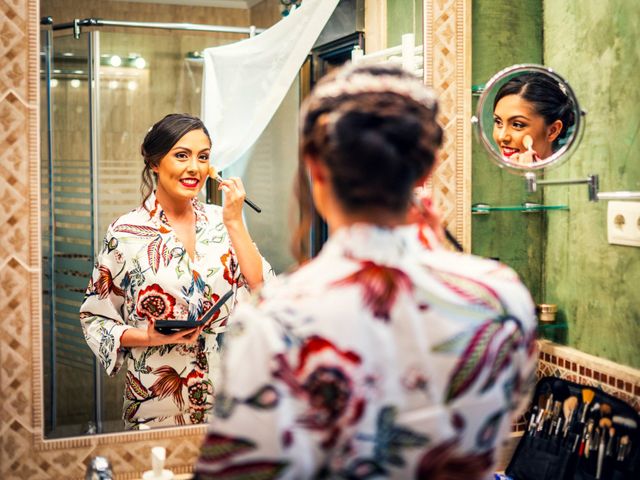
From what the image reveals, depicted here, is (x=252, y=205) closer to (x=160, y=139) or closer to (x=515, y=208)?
(x=160, y=139)

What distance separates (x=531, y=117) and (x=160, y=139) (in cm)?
84

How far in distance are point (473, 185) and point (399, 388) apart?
112cm

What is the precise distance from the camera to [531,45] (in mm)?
1840

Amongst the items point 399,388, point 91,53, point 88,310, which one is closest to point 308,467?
point 399,388

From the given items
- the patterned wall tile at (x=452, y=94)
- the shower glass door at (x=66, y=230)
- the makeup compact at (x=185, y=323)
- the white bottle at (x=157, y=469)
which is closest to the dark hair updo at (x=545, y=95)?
the patterned wall tile at (x=452, y=94)

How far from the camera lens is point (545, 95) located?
1.75 meters

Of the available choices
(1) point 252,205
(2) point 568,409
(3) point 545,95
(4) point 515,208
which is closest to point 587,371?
(2) point 568,409

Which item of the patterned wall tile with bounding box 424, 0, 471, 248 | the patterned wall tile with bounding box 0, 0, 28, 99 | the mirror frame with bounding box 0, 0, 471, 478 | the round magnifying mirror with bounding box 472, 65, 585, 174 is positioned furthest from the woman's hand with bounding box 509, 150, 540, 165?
the patterned wall tile with bounding box 0, 0, 28, 99

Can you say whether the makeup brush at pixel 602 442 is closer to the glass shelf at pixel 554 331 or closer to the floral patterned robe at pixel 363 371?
the glass shelf at pixel 554 331

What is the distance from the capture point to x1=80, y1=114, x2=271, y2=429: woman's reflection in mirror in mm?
1525

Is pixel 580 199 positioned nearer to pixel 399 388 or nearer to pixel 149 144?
pixel 149 144

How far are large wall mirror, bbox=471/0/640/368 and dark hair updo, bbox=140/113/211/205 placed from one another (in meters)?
0.67

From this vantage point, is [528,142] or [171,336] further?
[528,142]

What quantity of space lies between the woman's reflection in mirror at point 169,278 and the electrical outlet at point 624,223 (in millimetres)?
767
